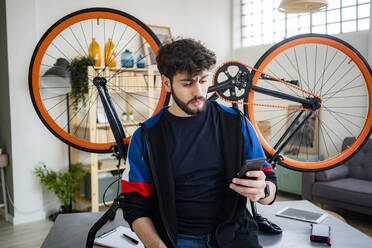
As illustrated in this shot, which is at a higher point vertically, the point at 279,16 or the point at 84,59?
the point at 279,16

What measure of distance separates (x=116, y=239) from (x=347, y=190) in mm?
2701

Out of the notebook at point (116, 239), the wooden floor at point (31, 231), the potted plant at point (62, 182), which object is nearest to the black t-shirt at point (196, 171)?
the notebook at point (116, 239)

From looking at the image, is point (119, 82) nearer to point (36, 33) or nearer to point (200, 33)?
point (36, 33)

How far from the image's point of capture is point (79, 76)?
3.56 meters

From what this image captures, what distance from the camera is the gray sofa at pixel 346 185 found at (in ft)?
10.6

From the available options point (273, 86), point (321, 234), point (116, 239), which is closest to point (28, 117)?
point (116, 239)

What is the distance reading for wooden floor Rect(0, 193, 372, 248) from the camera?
Result: 303cm

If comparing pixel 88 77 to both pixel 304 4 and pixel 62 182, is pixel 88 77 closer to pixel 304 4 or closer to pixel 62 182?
pixel 62 182

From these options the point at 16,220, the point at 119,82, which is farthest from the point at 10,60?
the point at 16,220

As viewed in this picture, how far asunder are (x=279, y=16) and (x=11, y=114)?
13.1 ft

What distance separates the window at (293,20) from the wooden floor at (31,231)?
236 centimetres

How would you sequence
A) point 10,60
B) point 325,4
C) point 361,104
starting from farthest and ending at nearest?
point 361,104, point 10,60, point 325,4

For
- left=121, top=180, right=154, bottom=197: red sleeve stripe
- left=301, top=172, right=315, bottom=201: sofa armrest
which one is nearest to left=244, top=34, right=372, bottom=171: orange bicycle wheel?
left=301, top=172, right=315, bottom=201: sofa armrest

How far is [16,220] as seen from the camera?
11.4 ft
